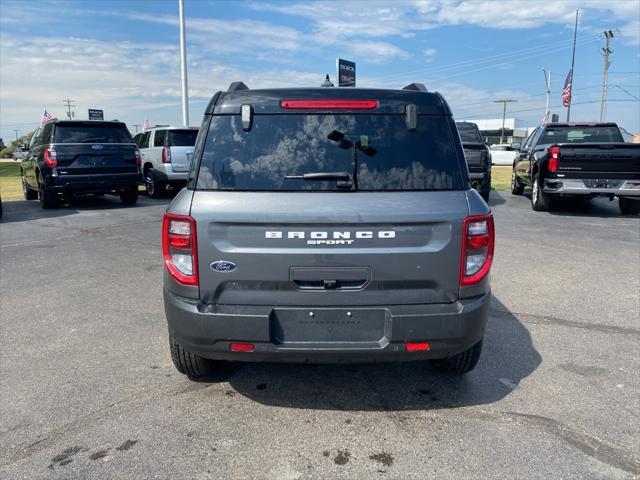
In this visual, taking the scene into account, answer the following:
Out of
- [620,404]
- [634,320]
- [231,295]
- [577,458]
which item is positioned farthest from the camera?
[634,320]

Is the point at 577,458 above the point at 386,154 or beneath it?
beneath

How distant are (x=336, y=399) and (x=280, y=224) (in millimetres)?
1289

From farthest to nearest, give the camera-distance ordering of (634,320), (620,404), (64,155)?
(64,155), (634,320), (620,404)

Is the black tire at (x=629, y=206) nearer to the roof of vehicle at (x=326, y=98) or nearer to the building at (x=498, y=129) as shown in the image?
the roof of vehicle at (x=326, y=98)

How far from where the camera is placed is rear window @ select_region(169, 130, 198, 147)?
557 inches

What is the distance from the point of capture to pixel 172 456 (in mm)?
2785

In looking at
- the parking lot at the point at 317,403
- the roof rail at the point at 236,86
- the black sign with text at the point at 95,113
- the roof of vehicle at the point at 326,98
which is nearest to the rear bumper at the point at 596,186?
the parking lot at the point at 317,403

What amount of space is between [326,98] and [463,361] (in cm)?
194

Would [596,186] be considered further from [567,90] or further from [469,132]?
[567,90]

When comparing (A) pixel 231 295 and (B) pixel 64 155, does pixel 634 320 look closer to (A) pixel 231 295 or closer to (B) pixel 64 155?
(A) pixel 231 295

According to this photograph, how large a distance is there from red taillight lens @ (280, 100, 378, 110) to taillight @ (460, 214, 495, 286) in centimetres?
87

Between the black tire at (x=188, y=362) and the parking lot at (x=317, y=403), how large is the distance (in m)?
0.12

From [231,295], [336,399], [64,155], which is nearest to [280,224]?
[231,295]

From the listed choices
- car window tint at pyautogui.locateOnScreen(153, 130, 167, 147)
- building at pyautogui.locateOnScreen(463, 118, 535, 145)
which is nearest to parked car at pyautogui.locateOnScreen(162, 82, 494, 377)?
car window tint at pyautogui.locateOnScreen(153, 130, 167, 147)
